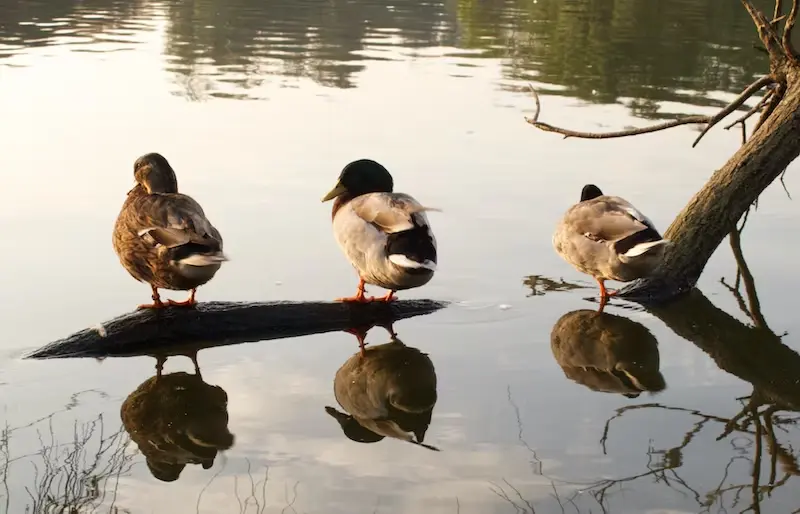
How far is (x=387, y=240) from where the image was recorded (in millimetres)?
5906

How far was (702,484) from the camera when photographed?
4391mm

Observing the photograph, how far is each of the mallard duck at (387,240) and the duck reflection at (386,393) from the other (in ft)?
1.39

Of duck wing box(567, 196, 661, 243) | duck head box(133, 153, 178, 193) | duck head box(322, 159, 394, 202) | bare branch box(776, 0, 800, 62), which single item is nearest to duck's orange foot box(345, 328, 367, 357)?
duck head box(322, 159, 394, 202)

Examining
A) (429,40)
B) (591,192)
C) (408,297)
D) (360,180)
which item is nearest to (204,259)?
(360,180)

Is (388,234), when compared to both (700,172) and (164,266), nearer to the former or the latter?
(164,266)

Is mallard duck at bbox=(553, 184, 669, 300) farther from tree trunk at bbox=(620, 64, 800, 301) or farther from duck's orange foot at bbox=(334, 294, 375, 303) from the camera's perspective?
duck's orange foot at bbox=(334, 294, 375, 303)

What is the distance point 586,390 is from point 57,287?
11.6 feet

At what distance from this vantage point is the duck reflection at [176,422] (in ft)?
15.3

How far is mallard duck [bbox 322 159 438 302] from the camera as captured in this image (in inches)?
226

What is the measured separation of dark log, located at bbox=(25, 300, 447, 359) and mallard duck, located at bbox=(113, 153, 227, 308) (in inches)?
4.3

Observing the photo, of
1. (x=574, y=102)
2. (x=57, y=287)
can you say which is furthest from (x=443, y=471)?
(x=574, y=102)

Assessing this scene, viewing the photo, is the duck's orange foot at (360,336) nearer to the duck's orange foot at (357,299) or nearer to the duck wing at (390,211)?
the duck's orange foot at (357,299)

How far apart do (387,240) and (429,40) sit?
18.8 metres

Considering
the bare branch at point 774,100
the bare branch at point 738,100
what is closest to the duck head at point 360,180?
the bare branch at point 738,100
